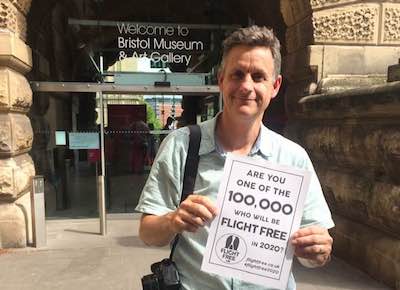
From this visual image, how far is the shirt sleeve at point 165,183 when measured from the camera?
1628 mm

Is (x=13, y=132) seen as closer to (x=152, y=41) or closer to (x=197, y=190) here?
(x=152, y=41)

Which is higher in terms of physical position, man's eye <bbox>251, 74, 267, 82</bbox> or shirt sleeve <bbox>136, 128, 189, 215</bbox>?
man's eye <bbox>251, 74, 267, 82</bbox>

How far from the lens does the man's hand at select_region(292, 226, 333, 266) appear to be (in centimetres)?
153

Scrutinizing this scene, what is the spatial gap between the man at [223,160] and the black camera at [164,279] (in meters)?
0.03

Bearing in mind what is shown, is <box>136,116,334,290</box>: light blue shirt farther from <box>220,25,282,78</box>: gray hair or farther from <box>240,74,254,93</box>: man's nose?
<box>220,25,282,78</box>: gray hair

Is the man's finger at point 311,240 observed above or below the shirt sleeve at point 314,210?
below

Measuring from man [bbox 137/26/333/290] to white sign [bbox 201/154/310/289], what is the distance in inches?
2.5

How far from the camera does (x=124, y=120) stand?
26.2 feet

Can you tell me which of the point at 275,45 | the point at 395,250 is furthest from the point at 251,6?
the point at 275,45

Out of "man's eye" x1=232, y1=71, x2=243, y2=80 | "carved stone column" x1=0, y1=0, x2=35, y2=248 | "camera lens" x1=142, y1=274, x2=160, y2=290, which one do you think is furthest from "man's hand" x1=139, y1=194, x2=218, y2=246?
"carved stone column" x1=0, y1=0, x2=35, y2=248

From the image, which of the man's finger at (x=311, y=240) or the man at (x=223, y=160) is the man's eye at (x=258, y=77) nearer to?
the man at (x=223, y=160)

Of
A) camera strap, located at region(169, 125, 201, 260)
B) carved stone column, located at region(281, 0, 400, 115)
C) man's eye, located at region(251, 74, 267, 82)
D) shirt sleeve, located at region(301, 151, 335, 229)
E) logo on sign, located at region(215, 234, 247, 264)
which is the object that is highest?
carved stone column, located at region(281, 0, 400, 115)

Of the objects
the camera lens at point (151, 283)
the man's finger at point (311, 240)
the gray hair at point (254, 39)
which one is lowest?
the camera lens at point (151, 283)

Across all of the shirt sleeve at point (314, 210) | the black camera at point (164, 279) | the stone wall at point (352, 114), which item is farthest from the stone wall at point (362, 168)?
the black camera at point (164, 279)
